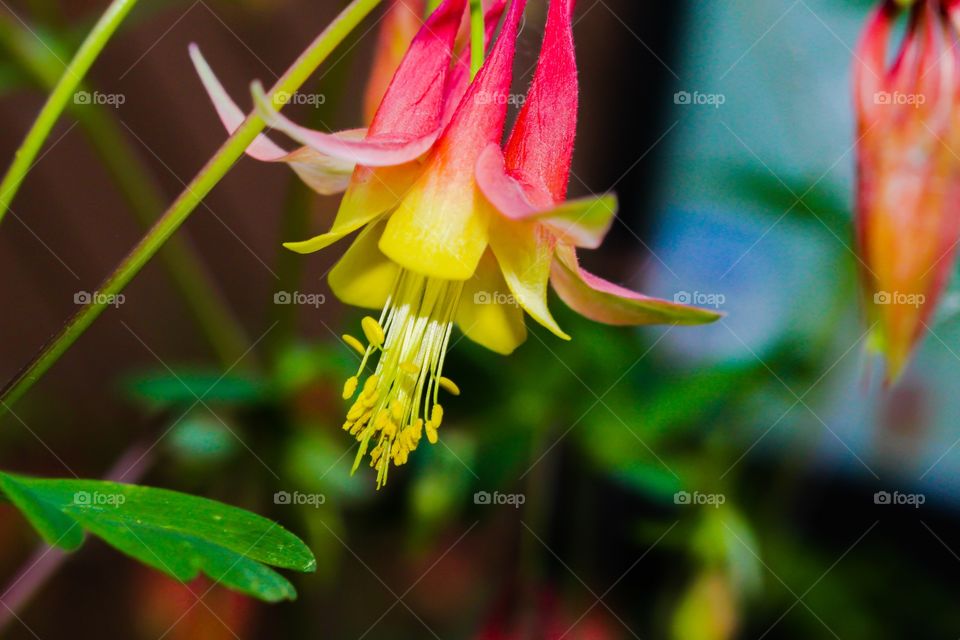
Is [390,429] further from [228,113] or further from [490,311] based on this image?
[228,113]

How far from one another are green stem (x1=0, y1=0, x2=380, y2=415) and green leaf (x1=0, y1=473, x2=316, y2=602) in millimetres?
53

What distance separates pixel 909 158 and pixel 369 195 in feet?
1.16

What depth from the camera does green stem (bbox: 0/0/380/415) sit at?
36 centimetres

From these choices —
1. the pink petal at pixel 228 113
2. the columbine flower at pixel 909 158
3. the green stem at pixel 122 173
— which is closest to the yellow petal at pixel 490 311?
the pink petal at pixel 228 113

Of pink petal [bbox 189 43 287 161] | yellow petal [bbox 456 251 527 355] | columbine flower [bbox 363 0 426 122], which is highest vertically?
columbine flower [bbox 363 0 426 122]

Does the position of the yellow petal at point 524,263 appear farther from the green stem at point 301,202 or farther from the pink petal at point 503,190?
the green stem at point 301,202

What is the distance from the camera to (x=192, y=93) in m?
1.15

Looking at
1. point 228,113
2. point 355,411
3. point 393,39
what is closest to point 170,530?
point 355,411

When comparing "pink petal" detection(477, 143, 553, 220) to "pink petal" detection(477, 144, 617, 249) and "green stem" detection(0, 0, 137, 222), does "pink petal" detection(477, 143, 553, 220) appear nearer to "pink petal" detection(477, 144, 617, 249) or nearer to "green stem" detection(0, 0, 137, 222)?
"pink petal" detection(477, 144, 617, 249)

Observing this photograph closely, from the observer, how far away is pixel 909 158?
543 millimetres

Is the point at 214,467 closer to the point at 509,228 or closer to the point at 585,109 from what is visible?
the point at 509,228

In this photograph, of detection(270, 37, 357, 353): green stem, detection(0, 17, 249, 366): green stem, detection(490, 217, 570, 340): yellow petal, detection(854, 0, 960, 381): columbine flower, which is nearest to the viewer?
detection(490, 217, 570, 340): yellow petal

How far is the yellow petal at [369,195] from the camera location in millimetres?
435

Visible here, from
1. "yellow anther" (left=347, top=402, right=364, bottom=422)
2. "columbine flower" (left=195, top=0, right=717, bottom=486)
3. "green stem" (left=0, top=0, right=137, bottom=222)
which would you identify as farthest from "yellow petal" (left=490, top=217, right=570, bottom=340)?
"green stem" (left=0, top=0, right=137, bottom=222)
